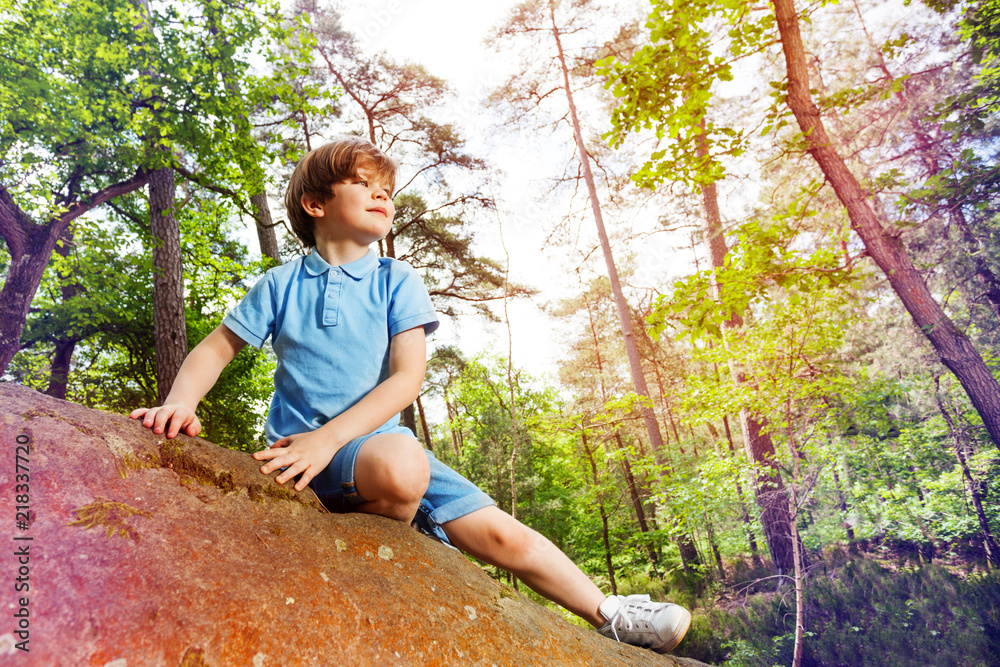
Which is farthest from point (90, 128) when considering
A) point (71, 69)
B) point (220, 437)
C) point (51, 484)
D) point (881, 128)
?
point (881, 128)

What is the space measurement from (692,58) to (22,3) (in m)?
6.82

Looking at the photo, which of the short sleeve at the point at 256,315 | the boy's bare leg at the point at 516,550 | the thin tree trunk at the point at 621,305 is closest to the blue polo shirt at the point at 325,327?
the short sleeve at the point at 256,315

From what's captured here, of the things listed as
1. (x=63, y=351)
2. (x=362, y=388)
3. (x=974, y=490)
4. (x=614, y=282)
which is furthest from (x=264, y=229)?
(x=974, y=490)

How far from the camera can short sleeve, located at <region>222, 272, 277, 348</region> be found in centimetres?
116

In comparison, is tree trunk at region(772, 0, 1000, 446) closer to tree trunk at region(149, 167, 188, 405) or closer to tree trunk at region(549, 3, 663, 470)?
tree trunk at region(549, 3, 663, 470)

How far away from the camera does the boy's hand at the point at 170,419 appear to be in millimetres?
882

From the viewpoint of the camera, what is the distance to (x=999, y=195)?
3953mm

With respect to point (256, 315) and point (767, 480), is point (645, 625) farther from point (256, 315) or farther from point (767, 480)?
point (767, 480)

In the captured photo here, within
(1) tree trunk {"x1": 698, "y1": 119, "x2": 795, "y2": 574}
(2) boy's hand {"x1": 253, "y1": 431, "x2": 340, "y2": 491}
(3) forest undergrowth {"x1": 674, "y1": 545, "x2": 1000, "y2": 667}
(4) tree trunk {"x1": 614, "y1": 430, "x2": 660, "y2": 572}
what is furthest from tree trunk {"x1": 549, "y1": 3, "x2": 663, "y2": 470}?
(2) boy's hand {"x1": 253, "y1": 431, "x2": 340, "y2": 491}

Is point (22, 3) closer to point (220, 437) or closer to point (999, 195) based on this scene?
point (220, 437)

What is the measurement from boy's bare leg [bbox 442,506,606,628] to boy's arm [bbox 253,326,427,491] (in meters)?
0.33

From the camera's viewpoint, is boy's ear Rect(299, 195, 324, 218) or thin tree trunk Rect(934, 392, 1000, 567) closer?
boy's ear Rect(299, 195, 324, 218)

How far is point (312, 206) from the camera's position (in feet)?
4.43

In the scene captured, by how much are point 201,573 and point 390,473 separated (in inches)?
13.5
